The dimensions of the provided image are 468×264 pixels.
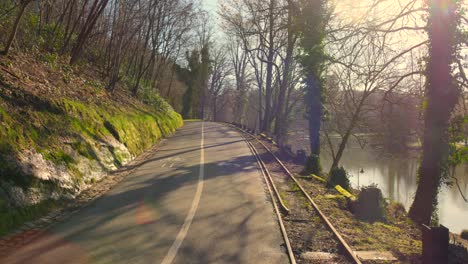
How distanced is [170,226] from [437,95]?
27.9ft

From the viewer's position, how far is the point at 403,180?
123 ft

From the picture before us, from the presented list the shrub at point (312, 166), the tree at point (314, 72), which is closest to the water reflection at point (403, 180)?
the tree at point (314, 72)

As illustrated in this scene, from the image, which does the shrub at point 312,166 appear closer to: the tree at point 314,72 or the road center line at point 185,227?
the tree at point 314,72

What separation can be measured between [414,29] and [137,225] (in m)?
10.0

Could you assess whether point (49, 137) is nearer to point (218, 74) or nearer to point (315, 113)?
point (315, 113)

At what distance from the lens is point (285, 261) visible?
673cm

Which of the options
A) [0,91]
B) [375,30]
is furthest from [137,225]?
[375,30]

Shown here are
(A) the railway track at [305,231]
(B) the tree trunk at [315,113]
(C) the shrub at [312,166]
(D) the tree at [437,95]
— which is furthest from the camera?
(B) the tree trunk at [315,113]

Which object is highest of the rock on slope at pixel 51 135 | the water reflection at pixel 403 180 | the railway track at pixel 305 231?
the rock on slope at pixel 51 135

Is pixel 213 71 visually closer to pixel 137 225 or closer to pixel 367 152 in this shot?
pixel 367 152

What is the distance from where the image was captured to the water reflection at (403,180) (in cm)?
Result: 2486

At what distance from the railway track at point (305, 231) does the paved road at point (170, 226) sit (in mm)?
284

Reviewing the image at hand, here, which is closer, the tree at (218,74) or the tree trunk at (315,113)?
the tree trunk at (315,113)

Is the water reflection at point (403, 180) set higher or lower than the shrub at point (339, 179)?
lower
